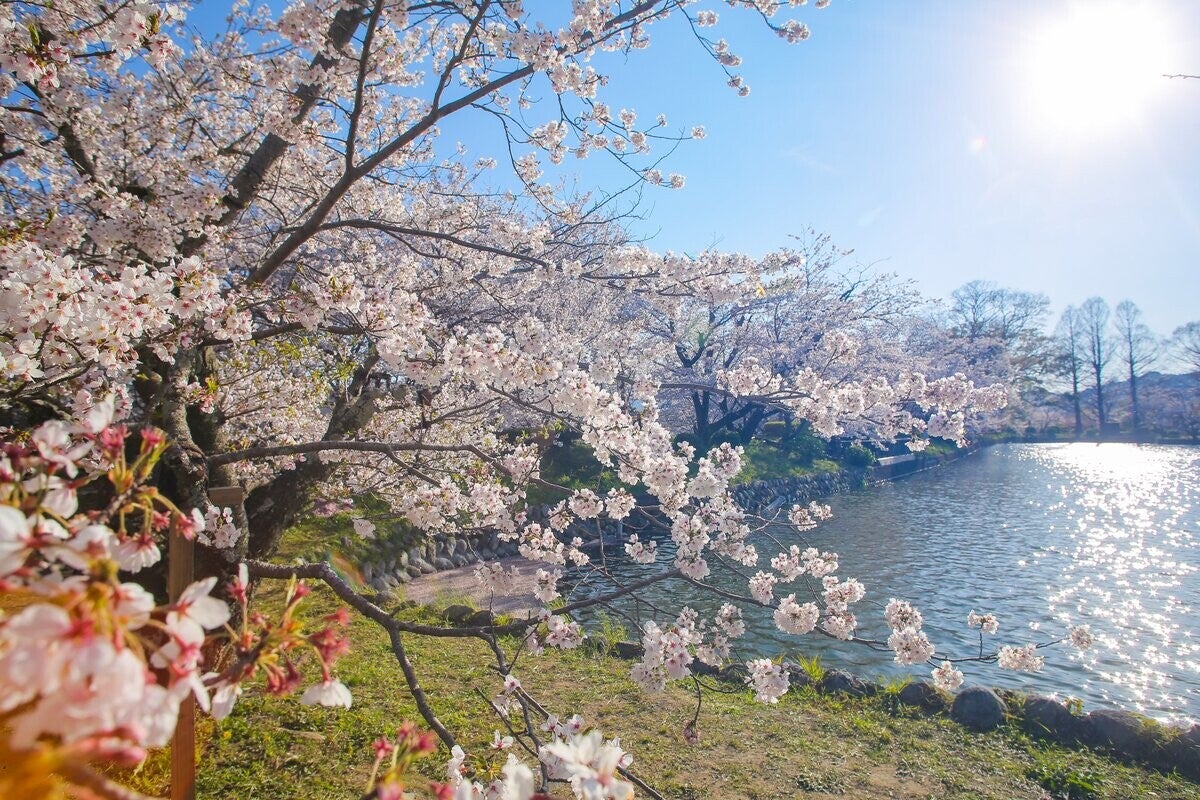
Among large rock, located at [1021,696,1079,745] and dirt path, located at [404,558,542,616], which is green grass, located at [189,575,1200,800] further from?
dirt path, located at [404,558,542,616]

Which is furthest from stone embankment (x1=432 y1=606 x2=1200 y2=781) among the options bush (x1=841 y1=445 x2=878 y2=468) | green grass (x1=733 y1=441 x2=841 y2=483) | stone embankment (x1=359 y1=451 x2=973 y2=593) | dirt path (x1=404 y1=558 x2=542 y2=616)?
bush (x1=841 y1=445 x2=878 y2=468)

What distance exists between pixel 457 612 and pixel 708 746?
12.6 feet

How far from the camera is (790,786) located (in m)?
4.26

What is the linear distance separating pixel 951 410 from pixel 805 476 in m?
15.0

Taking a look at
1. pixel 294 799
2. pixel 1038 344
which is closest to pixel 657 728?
pixel 294 799

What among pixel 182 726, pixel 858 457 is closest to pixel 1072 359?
pixel 858 457

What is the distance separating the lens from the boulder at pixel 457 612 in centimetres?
752

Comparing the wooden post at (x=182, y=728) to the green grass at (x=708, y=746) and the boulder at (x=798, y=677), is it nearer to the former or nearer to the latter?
the green grass at (x=708, y=746)

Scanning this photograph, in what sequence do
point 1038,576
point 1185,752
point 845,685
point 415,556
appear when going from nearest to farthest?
point 1185,752, point 845,685, point 415,556, point 1038,576

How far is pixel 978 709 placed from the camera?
17.6 ft

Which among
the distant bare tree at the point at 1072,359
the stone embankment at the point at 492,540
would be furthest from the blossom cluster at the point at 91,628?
the distant bare tree at the point at 1072,359

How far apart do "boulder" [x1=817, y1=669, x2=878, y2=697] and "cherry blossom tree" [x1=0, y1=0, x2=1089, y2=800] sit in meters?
1.75

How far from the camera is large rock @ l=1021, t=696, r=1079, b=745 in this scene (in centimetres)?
505

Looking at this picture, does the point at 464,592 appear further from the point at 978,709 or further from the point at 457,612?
the point at 978,709
